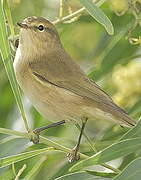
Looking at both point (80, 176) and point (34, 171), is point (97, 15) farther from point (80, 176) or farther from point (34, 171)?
point (34, 171)

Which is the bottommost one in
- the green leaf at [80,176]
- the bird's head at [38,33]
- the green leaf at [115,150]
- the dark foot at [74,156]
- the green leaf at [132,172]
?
the dark foot at [74,156]

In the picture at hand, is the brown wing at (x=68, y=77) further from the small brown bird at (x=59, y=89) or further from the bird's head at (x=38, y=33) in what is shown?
the bird's head at (x=38, y=33)

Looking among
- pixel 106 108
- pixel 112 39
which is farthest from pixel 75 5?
pixel 106 108

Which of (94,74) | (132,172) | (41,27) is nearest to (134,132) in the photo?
(132,172)

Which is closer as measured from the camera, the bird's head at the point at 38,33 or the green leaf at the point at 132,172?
the green leaf at the point at 132,172

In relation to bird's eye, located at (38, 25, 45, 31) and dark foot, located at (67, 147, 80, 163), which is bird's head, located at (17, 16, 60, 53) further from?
dark foot, located at (67, 147, 80, 163)

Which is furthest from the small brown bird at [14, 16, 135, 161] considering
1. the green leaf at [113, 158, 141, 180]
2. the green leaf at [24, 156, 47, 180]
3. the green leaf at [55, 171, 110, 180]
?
the green leaf at [113, 158, 141, 180]

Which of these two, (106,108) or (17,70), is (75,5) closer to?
(17,70)

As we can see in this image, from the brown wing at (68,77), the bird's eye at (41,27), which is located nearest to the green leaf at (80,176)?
the brown wing at (68,77)
